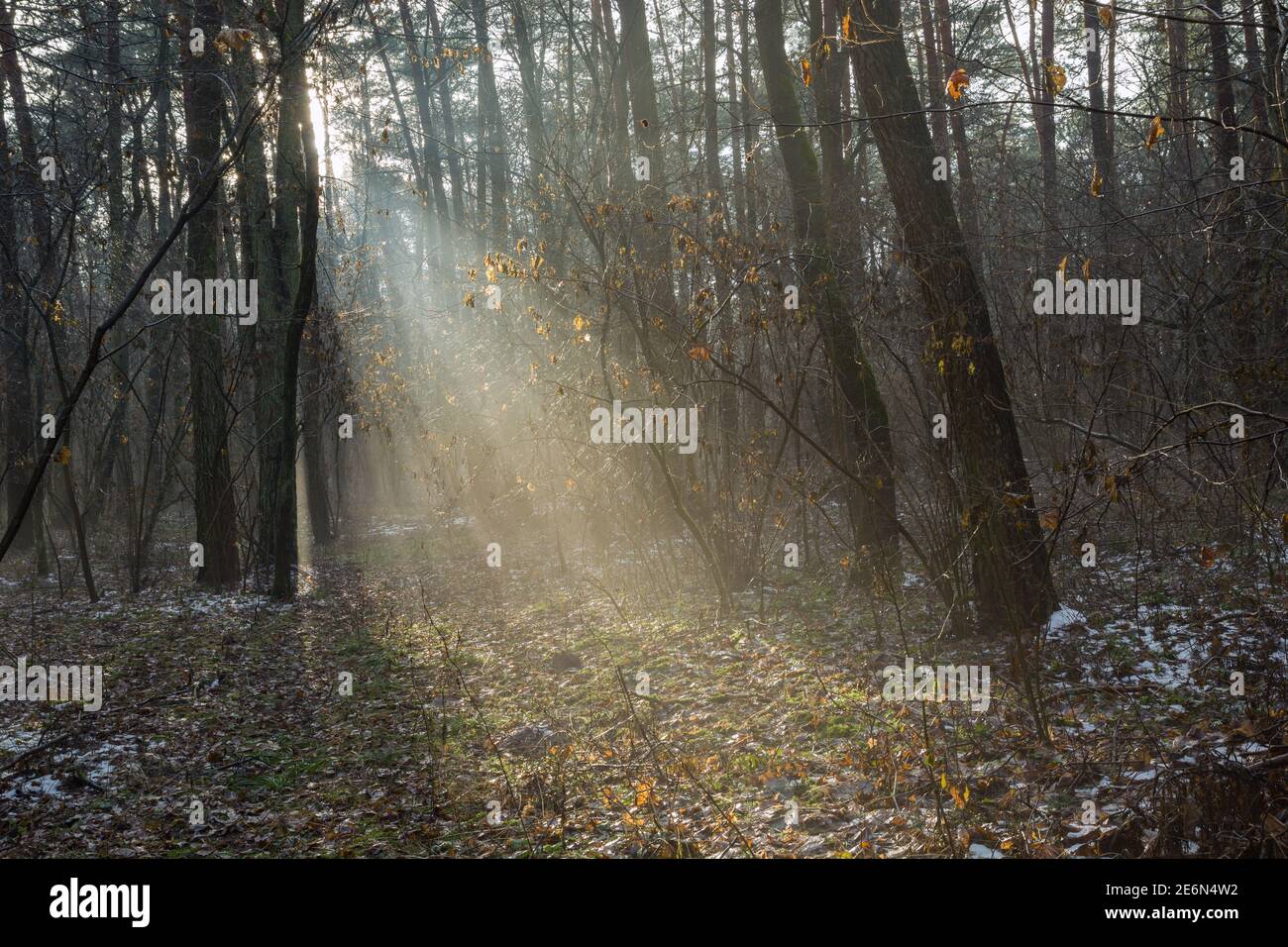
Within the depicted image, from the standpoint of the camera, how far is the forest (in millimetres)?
4629

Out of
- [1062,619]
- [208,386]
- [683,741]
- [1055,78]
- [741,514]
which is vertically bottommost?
[683,741]

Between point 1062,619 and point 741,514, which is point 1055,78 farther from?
point 741,514

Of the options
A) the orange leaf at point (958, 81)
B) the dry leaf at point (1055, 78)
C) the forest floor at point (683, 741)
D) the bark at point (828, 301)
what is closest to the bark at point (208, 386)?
the forest floor at point (683, 741)

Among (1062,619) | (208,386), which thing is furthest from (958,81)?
(208,386)

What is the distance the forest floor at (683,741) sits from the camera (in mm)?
4078

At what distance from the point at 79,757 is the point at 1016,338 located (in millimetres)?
8715

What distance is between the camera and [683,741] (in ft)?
18.8

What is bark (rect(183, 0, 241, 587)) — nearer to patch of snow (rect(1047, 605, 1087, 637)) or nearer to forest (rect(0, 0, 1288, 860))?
forest (rect(0, 0, 1288, 860))

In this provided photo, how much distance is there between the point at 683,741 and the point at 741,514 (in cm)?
421

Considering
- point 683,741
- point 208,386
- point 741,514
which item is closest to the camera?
point 683,741

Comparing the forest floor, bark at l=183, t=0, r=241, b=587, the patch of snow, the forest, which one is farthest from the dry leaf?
bark at l=183, t=0, r=241, b=587
